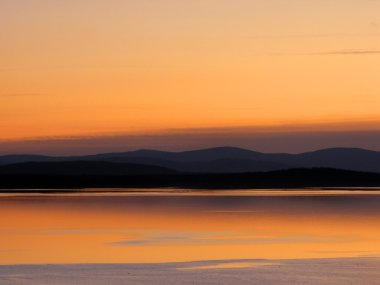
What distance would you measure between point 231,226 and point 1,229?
5.72 metres

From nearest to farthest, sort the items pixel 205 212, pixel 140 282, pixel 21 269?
pixel 140 282 < pixel 21 269 < pixel 205 212

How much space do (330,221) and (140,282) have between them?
13.6 metres

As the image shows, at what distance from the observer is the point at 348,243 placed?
69.6 ft

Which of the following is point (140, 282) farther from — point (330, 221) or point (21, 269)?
point (330, 221)

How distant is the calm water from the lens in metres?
19.2

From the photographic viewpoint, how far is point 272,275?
52.8 feet

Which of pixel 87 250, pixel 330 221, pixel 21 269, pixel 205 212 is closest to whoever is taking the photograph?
pixel 21 269

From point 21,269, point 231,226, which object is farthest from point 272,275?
point 231,226

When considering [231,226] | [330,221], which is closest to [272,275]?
[231,226]

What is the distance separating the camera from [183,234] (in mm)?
23609

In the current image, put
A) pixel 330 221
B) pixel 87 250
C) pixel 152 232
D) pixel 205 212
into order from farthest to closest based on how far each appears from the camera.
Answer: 1. pixel 205 212
2. pixel 330 221
3. pixel 152 232
4. pixel 87 250

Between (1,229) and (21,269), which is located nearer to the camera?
(21,269)

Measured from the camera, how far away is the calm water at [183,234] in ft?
62.9

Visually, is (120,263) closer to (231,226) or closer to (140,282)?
(140,282)
